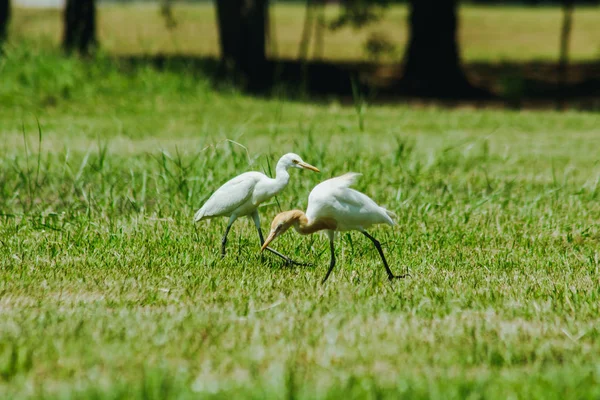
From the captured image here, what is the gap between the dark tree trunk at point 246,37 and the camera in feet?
47.2

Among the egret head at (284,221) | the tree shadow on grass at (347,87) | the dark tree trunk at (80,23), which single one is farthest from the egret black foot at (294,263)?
the dark tree trunk at (80,23)

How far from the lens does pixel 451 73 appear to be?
1647 cm

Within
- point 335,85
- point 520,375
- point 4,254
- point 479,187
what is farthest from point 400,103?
point 520,375

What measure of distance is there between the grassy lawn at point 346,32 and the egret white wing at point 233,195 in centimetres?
1981

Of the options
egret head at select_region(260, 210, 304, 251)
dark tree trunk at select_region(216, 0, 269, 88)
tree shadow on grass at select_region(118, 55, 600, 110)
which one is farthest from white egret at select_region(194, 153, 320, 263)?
dark tree trunk at select_region(216, 0, 269, 88)

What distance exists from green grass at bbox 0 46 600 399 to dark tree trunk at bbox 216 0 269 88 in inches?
240

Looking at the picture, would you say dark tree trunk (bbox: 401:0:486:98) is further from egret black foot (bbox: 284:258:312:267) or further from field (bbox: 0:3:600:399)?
egret black foot (bbox: 284:258:312:267)

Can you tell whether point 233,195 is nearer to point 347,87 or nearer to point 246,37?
point 246,37

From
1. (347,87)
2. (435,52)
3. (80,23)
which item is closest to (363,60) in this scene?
(435,52)

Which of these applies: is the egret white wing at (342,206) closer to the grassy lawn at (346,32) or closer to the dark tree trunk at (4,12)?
the dark tree trunk at (4,12)

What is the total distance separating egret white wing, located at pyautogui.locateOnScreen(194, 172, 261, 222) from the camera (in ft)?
14.4

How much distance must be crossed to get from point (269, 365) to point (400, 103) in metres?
12.0

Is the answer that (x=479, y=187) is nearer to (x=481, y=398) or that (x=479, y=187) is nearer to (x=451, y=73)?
(x=481, y=398)

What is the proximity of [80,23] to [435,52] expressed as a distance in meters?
6.36
